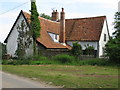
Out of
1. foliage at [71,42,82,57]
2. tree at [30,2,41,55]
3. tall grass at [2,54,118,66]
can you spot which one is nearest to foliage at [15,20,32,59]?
tall grass at [2,54,118,66]

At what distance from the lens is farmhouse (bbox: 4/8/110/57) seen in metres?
35.9

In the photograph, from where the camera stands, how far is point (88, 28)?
1544 inches

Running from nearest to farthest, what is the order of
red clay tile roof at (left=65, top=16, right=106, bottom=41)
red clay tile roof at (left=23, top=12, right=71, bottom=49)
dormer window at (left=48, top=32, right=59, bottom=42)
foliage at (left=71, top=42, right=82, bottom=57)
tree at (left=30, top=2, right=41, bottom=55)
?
foliage at (left=71, top=42, right=82, bottom=57)
tree at (left=30, top=2, right=41, bottom=55)
red clay tile roof at (left=23, top=12, right=71, bottom=49)
dormer window at (left=48, top=32, right=59, bottom=42)
red clay tile roof at (left=65, top=16, right=106, bottom=41)

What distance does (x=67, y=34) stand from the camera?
4041 centimetres

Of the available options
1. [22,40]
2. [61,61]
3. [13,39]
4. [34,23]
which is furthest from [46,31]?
[61,61]

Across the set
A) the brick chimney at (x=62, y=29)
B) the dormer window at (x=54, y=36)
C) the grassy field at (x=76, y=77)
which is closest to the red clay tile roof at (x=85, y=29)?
the brick chimney at (x=62, y=29)

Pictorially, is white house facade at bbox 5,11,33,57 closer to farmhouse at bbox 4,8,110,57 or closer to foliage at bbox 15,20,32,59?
farmhouse at bbox 4,8,110,57

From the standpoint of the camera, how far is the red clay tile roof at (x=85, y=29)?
38.0 m

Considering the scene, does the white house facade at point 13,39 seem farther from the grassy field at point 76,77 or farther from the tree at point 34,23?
the grassy field at point 76,77

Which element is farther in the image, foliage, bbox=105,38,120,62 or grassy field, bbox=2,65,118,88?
foliage, bbox=105,38,120,62

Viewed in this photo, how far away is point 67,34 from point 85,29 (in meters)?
3.38

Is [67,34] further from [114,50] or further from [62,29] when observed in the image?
[114,50]

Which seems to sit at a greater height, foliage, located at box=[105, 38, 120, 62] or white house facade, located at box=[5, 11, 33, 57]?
white house facade, located at box=[5, 11, 33, 57]

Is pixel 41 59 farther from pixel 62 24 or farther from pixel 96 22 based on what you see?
pixel 96 22
